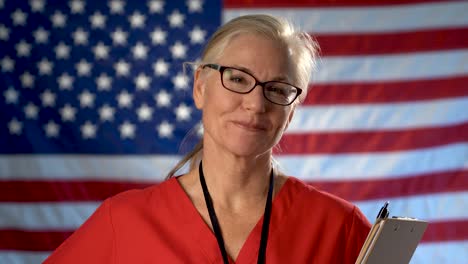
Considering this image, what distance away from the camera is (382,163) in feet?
10.3

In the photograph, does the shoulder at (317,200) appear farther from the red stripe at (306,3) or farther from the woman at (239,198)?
the red stripe at (306,3)

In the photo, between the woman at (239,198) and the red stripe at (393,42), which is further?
the red stripe at (393,42)

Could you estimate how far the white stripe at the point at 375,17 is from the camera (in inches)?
124

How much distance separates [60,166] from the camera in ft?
10.00

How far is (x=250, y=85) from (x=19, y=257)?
184cm

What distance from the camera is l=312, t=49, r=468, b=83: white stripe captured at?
10.4 feet

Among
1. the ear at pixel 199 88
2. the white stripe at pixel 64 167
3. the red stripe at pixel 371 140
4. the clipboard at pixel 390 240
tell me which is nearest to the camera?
the clipboard at pixel 390 240

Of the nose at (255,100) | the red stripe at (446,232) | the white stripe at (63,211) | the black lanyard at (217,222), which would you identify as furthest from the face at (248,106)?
the red stripe at (446,232)

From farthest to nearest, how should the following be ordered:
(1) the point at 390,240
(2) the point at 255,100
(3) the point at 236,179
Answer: (3) the point at 236,179, (2) the point at 255,100, (1) the point at 390,240

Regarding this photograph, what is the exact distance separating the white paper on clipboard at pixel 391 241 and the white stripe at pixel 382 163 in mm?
1682

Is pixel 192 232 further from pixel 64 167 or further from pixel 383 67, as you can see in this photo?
pixel 383 67

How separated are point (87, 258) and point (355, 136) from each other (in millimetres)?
1688

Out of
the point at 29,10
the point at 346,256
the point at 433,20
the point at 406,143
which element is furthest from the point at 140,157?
the point at 346,256

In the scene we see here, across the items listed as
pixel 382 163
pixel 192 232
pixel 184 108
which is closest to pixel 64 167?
pixel 184 108
